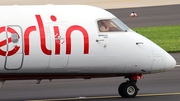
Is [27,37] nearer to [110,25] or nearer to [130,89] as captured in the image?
[110,25]

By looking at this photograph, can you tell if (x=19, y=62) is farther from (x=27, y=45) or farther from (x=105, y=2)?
(x=105, y=2)

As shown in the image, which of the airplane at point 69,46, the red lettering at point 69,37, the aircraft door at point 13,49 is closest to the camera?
the aircraft door at point 13,49

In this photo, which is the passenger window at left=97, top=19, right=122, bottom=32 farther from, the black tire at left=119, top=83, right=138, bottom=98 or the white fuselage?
the black tire at left=119, top=83, right=138, bottom=98

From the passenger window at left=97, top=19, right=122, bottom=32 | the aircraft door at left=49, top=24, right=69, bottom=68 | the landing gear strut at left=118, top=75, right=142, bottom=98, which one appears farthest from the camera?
the landing gear strut at left=118, top=75, right=142, bottom=98

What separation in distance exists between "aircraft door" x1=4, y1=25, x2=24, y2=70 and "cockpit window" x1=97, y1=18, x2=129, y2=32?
2.02 meters

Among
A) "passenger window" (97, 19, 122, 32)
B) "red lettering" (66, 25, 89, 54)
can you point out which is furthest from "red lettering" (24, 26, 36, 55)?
"passenger window" (97, 19, 122, 32)

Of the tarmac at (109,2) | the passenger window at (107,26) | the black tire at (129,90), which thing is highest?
the tarmac at (109,2)

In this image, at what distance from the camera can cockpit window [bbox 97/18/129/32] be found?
15.6 meters

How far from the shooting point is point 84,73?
15414 millimetres

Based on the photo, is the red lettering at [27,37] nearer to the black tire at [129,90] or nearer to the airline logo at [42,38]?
the airline logo at [42,38]

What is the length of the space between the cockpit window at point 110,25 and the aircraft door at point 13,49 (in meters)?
2.02

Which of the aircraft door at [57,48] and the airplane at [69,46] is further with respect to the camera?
the aircraft door at [57,48]

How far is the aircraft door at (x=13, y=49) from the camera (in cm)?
1459

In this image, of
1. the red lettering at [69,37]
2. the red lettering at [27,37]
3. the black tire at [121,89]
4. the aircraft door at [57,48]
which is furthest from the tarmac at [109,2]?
the red lettering at [27,37]
